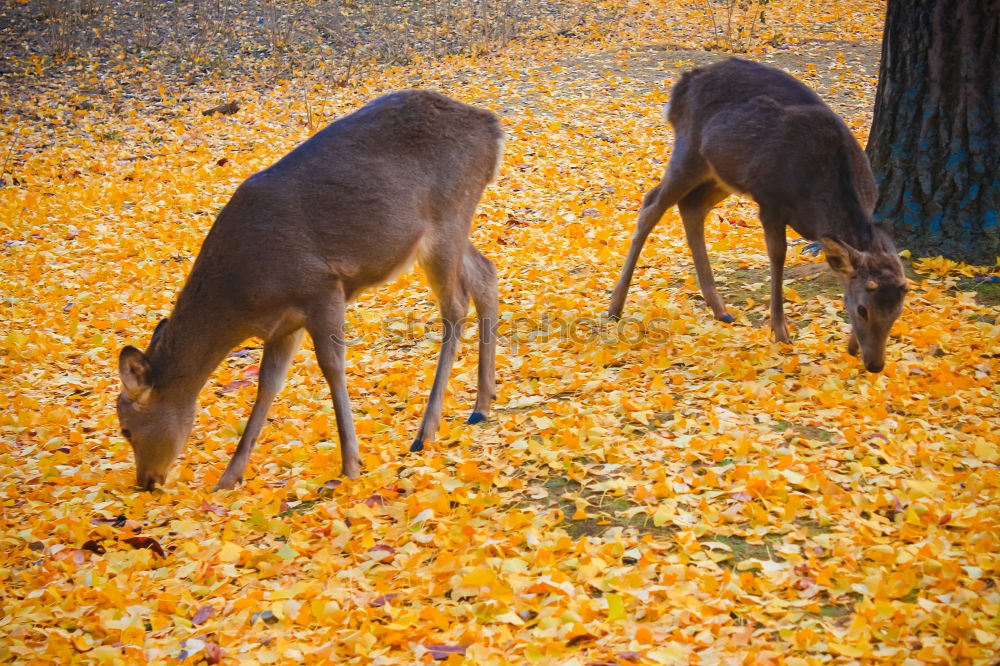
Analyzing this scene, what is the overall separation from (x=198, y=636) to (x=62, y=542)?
4.45 feet

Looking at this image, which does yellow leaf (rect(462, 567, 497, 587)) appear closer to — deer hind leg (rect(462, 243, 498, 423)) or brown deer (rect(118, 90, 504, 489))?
brown deer (rect(118, 90, 504, 489))

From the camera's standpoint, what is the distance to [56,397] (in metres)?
6.82

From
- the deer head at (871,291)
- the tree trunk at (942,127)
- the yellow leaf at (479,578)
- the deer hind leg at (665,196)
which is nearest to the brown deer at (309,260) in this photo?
the yellow leaf at (479,578)

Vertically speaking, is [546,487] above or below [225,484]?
above

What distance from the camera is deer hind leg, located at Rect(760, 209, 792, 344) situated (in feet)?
21.6

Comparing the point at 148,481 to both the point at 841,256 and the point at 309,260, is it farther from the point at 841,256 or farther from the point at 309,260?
the point at 841,256

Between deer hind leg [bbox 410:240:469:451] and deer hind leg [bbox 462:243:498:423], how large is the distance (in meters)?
0.13

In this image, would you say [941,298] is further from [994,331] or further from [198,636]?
[198,636]

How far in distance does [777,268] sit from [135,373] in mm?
4469

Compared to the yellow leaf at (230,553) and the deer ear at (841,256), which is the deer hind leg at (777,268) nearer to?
the deer ear at (841,256)

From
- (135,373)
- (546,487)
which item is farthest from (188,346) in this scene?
(546,487)

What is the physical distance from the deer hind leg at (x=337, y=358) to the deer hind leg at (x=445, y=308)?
0.47m

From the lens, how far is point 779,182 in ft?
21.6

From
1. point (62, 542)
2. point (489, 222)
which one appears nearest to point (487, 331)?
point (62, 542)
